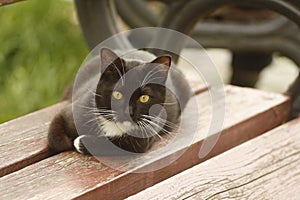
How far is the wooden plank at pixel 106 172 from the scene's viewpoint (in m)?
1.56

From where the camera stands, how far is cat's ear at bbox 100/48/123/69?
67.7 inches

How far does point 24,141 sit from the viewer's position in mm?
1817

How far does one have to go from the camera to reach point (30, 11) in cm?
356

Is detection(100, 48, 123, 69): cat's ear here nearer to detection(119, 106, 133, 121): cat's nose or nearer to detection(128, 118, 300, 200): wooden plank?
detection(119, 106, 133, 121): cat's nose

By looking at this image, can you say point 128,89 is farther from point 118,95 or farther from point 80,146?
point 80,146

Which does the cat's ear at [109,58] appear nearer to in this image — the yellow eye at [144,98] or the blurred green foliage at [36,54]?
the yellow eye at [144,98]

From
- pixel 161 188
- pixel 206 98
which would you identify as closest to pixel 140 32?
pixel 206 98

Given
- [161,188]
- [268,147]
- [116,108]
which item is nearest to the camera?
[161,188]

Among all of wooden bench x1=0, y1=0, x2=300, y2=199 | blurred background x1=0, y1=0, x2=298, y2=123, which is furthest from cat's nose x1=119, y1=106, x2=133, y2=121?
blurred background x1=0, y1=0, x2=298, y2=123

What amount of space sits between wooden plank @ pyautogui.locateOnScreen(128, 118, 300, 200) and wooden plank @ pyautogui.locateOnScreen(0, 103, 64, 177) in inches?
12.6

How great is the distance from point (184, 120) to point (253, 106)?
0.75 feet

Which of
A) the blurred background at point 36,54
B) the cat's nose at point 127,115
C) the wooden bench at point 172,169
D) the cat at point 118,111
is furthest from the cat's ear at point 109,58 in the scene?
the blurred background at point 36,54

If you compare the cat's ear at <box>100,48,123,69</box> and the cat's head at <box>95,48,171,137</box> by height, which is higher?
the cat's ear at <box>100,48,123,69</box>

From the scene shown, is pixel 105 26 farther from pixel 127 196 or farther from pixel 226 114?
pixel 127 196
